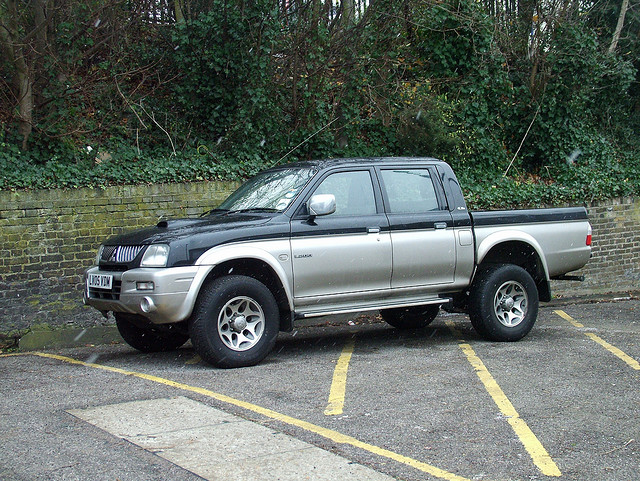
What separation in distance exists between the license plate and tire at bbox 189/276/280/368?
92cm

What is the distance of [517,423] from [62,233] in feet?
22.8

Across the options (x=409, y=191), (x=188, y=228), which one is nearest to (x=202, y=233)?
(x=188, y=228)

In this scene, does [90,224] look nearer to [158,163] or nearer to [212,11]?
[158,163]

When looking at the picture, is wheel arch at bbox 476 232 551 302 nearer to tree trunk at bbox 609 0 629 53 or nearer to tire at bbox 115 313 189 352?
tire at bbox 115 313 189 352

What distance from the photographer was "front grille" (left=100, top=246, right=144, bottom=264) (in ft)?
23.3

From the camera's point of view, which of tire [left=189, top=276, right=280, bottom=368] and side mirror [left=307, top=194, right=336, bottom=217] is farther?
side mirror [left=307, top=194, right=336, bottom=217]

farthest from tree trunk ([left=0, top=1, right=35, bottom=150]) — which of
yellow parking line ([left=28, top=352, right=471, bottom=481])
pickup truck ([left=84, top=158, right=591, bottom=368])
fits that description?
yellow parking line ([left=28, top=352, right=471, bottom=481])

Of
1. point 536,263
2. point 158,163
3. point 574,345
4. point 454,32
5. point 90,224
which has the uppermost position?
point 454,32

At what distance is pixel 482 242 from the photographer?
849 cm

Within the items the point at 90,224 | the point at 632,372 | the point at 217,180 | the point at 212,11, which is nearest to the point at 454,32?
the point at 212,11

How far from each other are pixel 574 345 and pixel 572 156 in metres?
8.48

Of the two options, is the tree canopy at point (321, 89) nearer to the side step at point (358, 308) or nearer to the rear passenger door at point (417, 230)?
the rear passenger door at point (417, 230)

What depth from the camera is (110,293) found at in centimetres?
721

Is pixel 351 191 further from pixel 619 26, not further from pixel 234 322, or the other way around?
pixel 619 26
